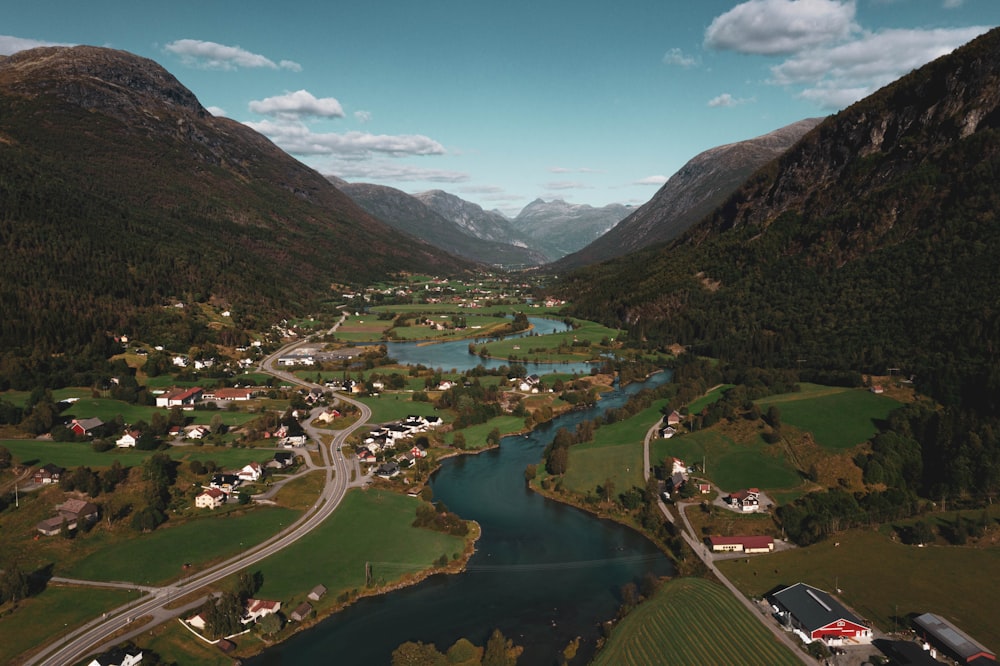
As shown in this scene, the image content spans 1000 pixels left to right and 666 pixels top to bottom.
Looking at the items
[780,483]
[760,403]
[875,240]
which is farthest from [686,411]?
[875,240]

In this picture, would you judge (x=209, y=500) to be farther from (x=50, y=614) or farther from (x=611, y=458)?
(x=611, y=458)

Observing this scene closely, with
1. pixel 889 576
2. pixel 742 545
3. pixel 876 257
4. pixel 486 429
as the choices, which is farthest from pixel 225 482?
pixel 876 257

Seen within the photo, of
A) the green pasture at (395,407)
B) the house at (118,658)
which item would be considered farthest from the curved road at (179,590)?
the green pasture at (395,407)

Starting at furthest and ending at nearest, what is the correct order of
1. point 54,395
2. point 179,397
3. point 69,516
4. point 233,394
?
1. point 233,394
2. point 179,397
3. point 54,395
4. point 69,516

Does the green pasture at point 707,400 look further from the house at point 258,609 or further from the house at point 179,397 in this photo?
the house at point 179,397

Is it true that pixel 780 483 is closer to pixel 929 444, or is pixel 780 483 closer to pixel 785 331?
pixel 929 444

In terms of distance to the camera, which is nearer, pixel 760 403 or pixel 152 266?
pixel 760 403
